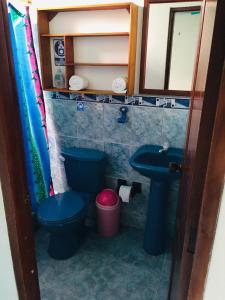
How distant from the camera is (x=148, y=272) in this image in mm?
2027

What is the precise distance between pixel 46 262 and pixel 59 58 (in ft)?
5.78

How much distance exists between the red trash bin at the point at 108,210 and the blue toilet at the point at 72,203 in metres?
0.10

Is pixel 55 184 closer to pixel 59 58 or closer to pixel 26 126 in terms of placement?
pixel 26 126

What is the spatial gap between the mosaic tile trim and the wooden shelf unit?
0.23 feet

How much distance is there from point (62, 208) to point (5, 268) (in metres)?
1.14

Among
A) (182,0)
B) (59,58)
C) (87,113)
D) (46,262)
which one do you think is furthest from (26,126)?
(182,0)

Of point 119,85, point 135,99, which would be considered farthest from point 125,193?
point 119,85

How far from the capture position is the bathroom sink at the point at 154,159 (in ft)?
6.10

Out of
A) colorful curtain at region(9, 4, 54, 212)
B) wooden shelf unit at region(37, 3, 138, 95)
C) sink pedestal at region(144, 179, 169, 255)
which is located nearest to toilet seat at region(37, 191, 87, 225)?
colorful curtain at region(9, 4, 54, 212)

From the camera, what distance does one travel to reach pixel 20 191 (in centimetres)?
83

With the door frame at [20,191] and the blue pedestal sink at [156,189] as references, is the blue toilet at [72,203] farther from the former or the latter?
the door frame at [20,191]

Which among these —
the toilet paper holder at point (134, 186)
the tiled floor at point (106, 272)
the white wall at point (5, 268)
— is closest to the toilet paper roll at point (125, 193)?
the toilet paper holder at point (134, 186)

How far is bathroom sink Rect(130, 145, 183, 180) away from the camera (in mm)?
1859

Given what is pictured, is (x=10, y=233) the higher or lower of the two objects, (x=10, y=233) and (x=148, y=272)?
the higher
